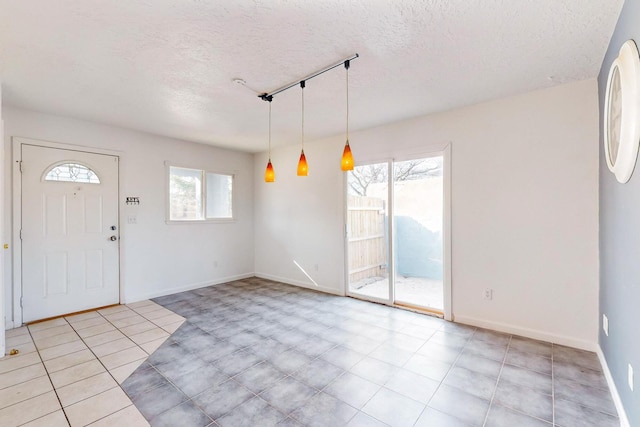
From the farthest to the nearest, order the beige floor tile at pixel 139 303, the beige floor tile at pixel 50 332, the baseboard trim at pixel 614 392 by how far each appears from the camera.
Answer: the beige floor tile at pixel 139 303 → the beige floor tile at pixel 50 332 → the baseboard trim at pixel 614 392

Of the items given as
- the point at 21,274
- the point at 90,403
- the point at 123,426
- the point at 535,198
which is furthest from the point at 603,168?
the point at 21,274

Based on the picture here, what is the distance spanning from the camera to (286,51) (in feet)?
7.53

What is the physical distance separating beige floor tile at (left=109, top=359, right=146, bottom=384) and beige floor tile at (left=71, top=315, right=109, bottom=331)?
4.47 feet

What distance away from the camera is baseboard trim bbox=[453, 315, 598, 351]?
2.81 meters

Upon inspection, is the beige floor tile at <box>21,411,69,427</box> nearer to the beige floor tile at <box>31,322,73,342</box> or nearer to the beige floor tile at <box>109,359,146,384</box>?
the beige floor tile at <box>109,359,146,384</box>

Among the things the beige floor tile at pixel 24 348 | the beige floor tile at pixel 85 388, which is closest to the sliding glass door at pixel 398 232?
the beige floor tile at pixel 85 388

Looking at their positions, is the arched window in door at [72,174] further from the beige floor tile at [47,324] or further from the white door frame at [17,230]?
the beige floor tile at [47,324]

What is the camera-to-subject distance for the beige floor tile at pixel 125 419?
1862 millimetres

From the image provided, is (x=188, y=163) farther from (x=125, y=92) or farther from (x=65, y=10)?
(x=65, y=10)

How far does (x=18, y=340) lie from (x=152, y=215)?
2115 millimetres

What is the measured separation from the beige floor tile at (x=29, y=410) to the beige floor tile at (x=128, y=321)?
54.0 inches

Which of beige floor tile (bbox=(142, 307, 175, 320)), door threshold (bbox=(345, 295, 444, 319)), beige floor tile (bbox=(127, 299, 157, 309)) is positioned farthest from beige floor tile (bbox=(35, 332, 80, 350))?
door threshold (bbox=(345, 295, 444, 319))

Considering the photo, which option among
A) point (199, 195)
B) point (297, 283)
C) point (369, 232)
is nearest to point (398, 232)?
Answer: point (369, 232)

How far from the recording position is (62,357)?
9.02ft
